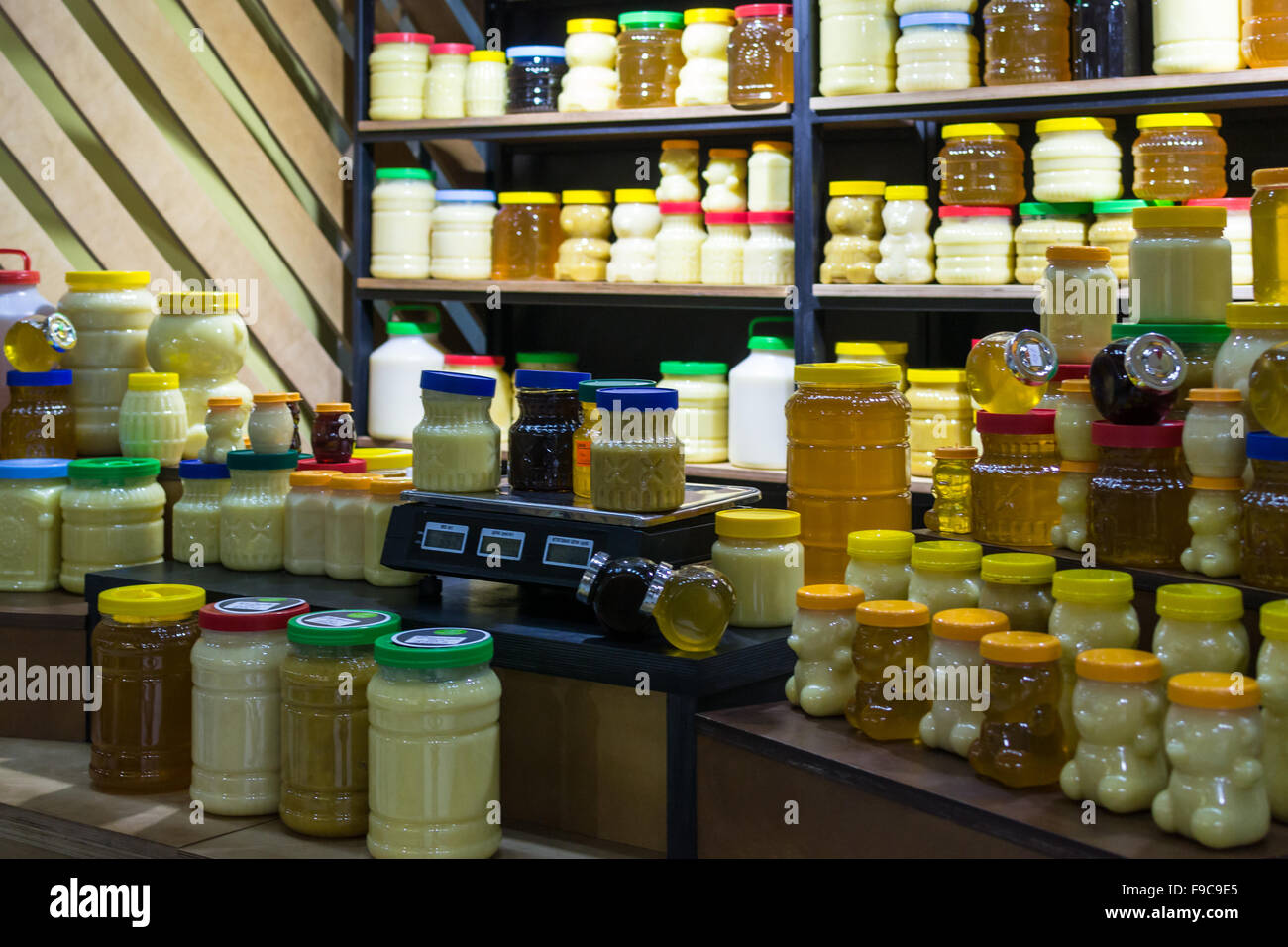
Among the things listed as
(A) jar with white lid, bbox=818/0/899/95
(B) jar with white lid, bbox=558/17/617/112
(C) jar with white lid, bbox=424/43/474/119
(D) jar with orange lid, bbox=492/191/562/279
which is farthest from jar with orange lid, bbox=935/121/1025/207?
(C) jar with white lid, bbox=424/43/474/119

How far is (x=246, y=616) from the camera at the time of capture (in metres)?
1.59

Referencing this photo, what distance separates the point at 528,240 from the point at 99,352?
54.8 inches

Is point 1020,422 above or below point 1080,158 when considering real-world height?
below

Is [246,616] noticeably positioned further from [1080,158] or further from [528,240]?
[528,240]

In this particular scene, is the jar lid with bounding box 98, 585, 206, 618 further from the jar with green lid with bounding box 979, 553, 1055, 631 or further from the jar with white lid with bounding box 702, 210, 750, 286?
the jar with white lid with bounding box 702, 210, 750, 286

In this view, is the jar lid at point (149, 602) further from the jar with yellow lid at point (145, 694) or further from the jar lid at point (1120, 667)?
the jar lid at point (1120, 667)

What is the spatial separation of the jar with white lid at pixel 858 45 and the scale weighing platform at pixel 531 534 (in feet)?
5.09

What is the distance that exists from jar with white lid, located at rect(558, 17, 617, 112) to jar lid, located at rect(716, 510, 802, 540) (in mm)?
2040

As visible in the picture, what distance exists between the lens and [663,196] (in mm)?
3438

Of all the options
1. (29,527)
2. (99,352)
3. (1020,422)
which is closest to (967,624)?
(1020,422)

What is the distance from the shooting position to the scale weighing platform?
5.41 feet
